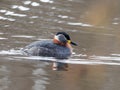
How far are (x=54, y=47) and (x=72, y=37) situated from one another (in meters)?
1.63

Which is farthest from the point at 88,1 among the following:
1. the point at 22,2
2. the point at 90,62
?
the point at 90,62

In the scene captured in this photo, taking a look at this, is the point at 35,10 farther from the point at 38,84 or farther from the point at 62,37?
the point at 38,84

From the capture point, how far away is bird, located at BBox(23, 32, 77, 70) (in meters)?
16.3

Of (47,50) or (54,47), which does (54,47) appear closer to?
(54,47)

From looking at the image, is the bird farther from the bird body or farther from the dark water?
the dark water

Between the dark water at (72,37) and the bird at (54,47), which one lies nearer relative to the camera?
the dark water at (72,37)

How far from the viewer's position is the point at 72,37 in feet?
60.0

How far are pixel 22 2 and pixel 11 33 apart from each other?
5.62 metres

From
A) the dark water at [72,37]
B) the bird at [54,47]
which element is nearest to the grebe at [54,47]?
the bird at [54,47]

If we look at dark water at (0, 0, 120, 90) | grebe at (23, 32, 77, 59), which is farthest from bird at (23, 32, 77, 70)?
dark water at (0, 0, 120, 90)

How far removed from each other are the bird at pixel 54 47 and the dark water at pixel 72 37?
1.00 ft

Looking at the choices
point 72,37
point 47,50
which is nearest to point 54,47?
point 47,50

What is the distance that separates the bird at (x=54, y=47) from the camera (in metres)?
16.3

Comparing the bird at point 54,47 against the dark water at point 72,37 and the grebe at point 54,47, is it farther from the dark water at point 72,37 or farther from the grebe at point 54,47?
the dark water at point 72,37
